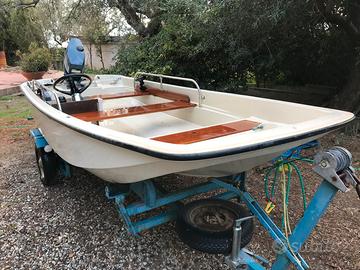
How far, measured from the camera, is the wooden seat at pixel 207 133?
2.04m

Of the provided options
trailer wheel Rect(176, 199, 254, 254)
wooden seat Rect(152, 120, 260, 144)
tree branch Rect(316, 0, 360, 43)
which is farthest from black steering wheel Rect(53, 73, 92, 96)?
tree branch Rect(316, 0, 360, 43)

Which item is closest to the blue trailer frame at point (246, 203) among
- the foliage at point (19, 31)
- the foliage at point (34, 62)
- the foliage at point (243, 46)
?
the foliage at point (243, 46)

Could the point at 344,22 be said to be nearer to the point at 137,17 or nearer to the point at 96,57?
the point at 137,17

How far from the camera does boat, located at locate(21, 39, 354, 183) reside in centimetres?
164

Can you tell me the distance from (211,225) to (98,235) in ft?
3.10

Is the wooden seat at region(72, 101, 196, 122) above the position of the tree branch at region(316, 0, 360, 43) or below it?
below

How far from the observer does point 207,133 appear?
7.15 ft

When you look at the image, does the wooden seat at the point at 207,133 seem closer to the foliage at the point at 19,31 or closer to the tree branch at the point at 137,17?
the tree branch at the point at 137,17

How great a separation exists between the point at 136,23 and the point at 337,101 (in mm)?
4962

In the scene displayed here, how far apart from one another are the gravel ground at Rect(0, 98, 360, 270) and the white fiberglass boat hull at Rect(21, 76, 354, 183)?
55 centimetres

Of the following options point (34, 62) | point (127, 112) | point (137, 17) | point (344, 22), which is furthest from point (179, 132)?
point (34, 62)

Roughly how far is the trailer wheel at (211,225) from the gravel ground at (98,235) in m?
0.25

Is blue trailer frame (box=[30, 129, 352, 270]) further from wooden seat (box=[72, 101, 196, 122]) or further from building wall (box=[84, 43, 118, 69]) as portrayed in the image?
building wall (box=[84, 43, 118, 69])

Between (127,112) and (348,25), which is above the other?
(348,25)
